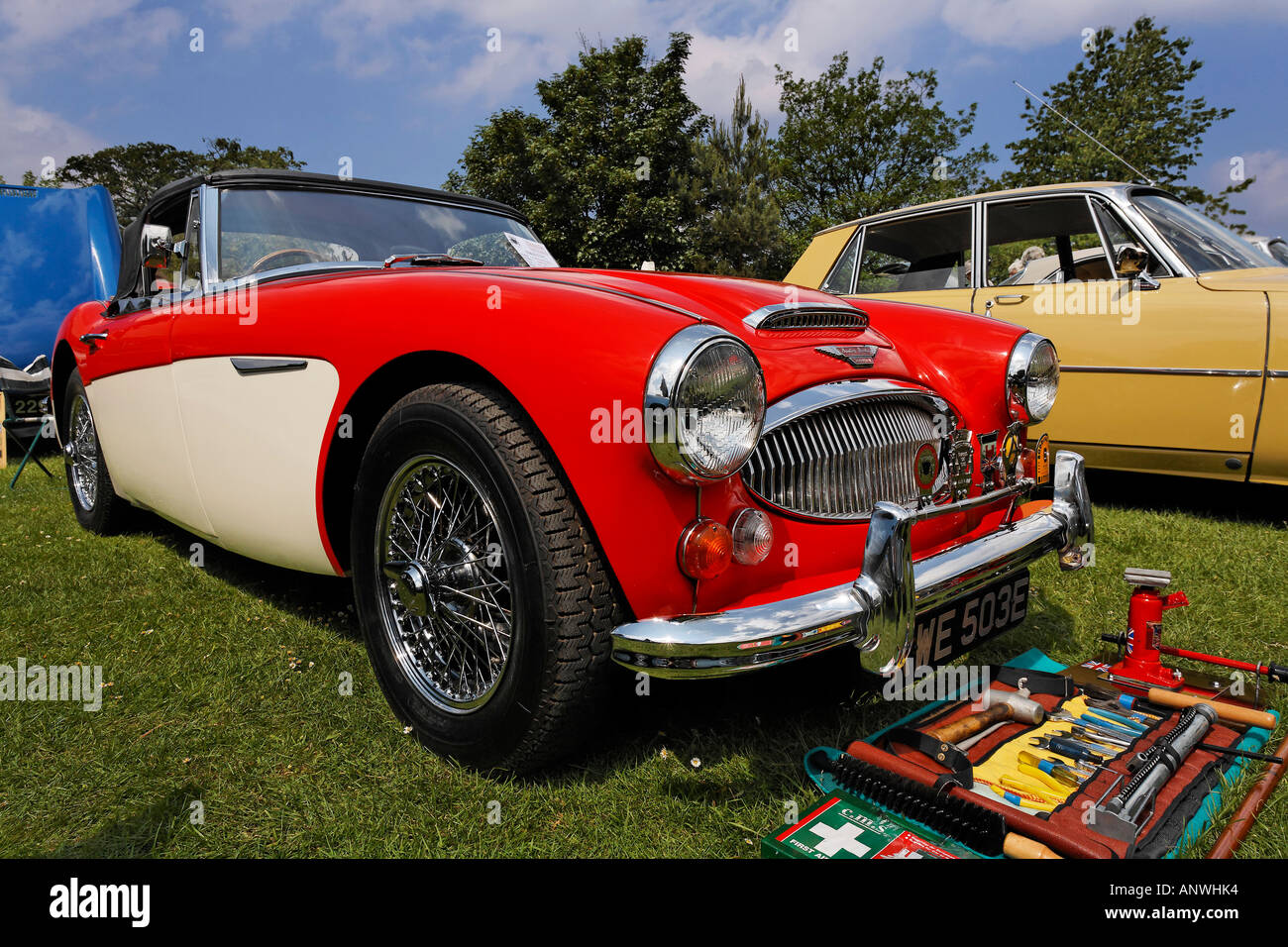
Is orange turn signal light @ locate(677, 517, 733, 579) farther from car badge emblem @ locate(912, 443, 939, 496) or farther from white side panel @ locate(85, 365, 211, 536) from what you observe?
white side panel @ locate(85, 365, 211, 536)

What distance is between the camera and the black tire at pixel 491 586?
1.57 meters

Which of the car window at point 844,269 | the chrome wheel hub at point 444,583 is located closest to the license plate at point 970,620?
the chrome wheel hub at point 444,583

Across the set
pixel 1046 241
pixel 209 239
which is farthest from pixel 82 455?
pixel 1046 241

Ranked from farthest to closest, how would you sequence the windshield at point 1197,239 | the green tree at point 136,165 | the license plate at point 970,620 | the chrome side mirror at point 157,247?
the green tree at point 136,165 → the windshield at point 1197,239 → the chrome side mirror at point 157,247 → the license plate at point 970,620

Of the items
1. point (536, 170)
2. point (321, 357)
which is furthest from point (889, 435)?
point (536, 170)

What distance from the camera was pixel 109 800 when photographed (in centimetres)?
181

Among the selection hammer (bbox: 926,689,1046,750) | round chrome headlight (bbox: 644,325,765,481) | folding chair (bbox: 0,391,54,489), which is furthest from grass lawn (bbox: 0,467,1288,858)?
folding chair (bbox: 0,391,54,489)

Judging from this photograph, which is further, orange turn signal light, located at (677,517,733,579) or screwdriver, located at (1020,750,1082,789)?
screwdriver, located at (1020,750,1082,789)

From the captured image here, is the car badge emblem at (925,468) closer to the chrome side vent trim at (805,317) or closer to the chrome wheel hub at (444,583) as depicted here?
the chrome side vent trim at (805,317)

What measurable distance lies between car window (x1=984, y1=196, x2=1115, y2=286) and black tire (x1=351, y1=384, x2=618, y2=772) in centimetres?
408

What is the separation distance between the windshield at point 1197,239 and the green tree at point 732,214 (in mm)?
20537

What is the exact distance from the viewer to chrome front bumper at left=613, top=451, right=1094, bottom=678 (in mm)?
1451

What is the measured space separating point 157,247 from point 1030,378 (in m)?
3.20
